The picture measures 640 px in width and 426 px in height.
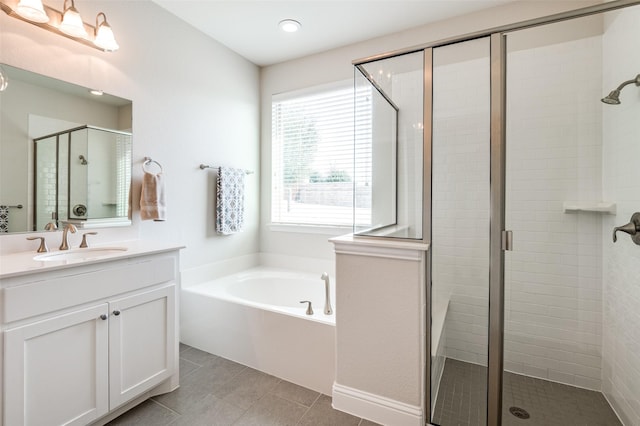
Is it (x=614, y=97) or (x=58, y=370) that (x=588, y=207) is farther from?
(x=58, y=370)

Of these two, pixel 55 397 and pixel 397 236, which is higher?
pixel 397 236

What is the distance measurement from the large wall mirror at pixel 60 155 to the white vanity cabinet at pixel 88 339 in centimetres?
61

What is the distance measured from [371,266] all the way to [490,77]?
1106mm

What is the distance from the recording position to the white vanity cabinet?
122 centimetres

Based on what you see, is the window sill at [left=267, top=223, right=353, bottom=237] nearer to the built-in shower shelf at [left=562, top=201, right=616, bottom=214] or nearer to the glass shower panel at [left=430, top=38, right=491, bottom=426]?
the glass shower panel at [left=430, top=38, right=491, bottom=426]

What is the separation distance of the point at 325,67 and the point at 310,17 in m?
0.58

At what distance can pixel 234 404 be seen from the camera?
175 cm

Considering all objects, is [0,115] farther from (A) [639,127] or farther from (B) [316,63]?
(A) [639,127]

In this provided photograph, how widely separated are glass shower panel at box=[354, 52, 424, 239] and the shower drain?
0.94 metres

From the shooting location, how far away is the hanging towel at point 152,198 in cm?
215

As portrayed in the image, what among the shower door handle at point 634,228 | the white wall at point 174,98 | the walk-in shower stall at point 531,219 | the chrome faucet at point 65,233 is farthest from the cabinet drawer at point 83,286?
the shower door handle at point 634,228

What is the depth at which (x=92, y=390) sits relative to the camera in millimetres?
1445

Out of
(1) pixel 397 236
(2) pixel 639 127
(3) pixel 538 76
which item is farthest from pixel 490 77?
(1) pixel 397 236

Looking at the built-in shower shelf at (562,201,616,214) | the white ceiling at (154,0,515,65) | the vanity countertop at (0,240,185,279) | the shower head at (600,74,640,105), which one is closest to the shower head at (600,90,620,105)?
the shower head at (600,74,640,105)
